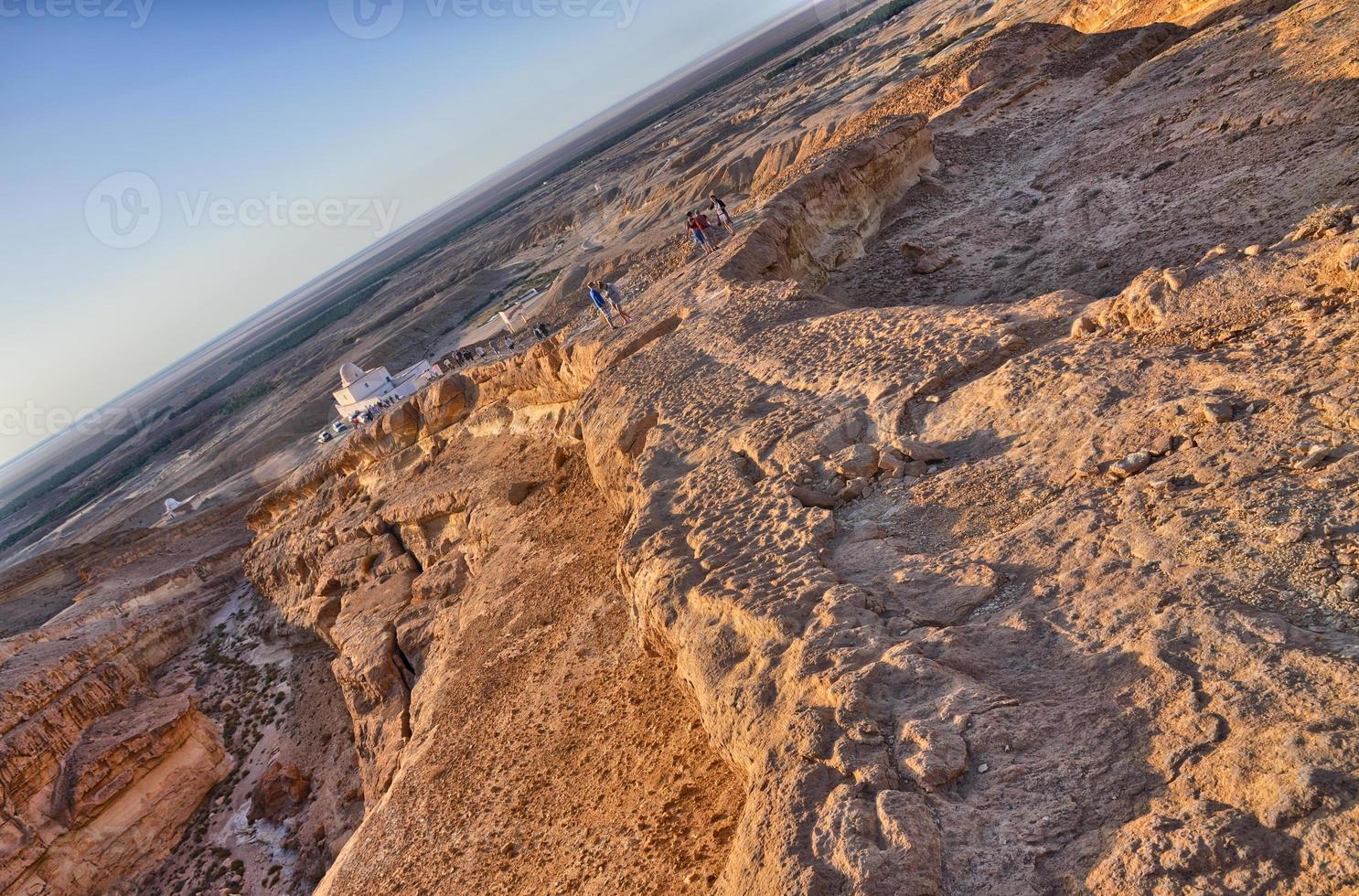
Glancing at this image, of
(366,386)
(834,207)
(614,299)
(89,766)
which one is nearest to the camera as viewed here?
(89,766)

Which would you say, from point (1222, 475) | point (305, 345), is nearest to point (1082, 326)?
point (1222, 475)

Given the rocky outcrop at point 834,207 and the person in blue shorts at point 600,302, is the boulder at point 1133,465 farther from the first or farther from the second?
the person in blue shorts at point 600,302

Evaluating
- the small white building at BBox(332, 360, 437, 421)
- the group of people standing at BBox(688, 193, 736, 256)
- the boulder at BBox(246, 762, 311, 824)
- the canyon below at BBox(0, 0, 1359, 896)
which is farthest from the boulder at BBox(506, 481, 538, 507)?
the small white building at BBox(332, 360, 437, 421)

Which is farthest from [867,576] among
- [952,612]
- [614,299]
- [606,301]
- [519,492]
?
[614,299]

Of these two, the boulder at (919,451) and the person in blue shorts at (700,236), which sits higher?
the person in blue shorts at (700,236)

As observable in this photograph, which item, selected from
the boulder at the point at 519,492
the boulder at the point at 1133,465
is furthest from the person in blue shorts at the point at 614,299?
the boulder at the point at 1133,465

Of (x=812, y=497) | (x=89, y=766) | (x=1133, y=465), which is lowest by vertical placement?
(x=89, y=766)

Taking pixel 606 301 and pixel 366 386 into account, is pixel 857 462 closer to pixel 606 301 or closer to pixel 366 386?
pixel 606 301

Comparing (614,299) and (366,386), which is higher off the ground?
(366,386)
